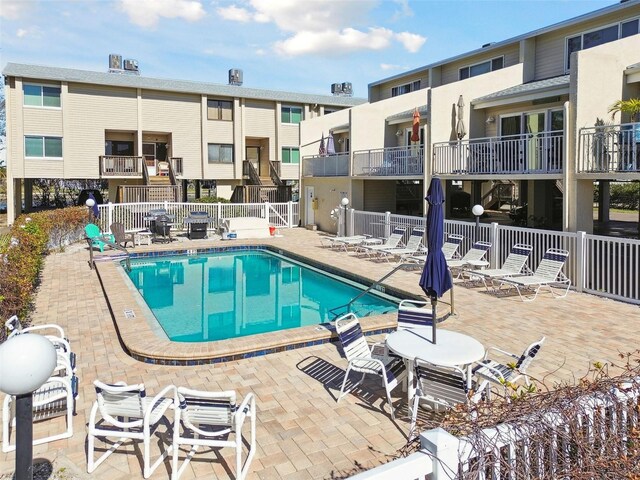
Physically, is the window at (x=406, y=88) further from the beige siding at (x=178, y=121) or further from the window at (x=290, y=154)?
the beige siding at (x=178, y=121)

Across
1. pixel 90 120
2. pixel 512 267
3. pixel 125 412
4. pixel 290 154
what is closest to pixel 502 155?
pixel 512 267

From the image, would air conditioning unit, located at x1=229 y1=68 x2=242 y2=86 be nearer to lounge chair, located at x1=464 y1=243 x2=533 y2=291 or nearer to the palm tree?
the palm tree

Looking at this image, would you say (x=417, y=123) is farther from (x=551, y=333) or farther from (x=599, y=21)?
(x=551, y=333)

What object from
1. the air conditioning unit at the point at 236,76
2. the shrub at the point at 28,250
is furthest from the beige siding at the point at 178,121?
the shrub at the point at 28,250

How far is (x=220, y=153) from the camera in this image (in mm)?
33688

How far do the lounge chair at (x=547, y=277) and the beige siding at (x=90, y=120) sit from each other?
1019 inches

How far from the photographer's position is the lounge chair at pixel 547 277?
11648 millimetres

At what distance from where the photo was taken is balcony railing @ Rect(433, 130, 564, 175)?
1438cm

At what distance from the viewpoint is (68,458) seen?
15.9ft

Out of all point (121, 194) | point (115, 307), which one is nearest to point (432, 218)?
point (115, 307)

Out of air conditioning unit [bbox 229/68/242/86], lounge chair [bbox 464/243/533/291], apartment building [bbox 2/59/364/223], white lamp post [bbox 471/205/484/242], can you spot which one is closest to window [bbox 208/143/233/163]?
apartment building [bbox 2/59/364/223]

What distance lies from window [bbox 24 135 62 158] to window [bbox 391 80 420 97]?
19.6m

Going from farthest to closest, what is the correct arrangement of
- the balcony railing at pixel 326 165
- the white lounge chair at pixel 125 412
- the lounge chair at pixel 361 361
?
the balcony railing at pixel 326 165, the lounge chair at pixel 361 361, the white lounge chair at pixel 125 412

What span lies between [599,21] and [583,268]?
11.0 m
